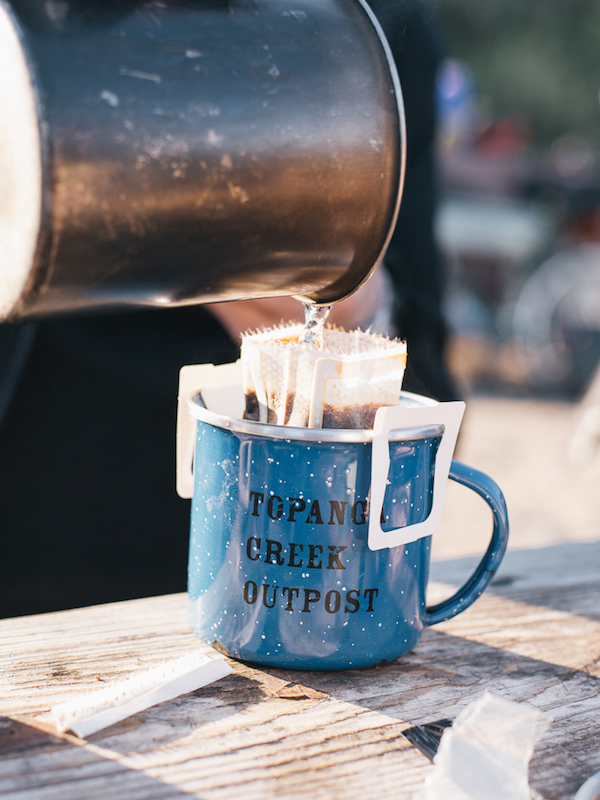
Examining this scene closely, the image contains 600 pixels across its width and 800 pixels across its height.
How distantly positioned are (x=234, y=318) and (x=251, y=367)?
0.55m

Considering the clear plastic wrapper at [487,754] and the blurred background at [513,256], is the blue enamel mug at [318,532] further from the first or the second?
the blurred background at [513,256]

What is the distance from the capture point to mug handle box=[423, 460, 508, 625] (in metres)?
0.67

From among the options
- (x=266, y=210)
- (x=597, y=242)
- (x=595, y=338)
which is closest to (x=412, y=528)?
(x=266, y=210)

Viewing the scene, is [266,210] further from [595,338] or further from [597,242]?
[597,242]

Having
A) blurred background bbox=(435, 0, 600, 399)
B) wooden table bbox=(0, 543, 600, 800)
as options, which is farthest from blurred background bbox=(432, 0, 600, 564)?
wooden table bbox=(0, 543, 600, 800)

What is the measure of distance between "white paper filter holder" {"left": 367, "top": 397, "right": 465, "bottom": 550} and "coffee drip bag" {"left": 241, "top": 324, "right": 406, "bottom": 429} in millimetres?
33

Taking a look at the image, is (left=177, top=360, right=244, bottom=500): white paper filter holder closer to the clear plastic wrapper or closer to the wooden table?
the wooden table

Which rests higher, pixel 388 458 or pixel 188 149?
pixel 188 149

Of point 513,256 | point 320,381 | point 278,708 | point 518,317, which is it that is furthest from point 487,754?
point 513,256

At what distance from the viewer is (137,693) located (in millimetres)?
574

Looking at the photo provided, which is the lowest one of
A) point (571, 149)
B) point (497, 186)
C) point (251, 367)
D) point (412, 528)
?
point (412, 528)

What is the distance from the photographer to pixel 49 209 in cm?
40

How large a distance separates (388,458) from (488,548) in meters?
0.16

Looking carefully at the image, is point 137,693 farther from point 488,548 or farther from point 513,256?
point 513,256
